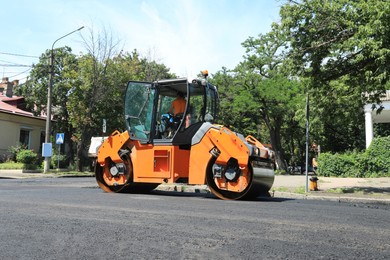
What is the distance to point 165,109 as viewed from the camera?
11.0 meters

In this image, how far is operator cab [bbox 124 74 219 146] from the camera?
410 inches

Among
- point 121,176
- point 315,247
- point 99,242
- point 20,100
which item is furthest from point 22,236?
point 20,100

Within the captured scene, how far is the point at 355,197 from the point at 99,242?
8.98m

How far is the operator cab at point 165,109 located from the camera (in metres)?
10.4

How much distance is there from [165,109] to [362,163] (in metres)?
17.3

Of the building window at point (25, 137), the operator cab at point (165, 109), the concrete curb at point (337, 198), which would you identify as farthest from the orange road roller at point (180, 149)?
the building window at point (25, 137)

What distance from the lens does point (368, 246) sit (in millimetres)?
4422

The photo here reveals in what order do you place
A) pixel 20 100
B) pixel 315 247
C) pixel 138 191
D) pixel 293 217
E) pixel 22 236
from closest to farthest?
pixel 315 247 → pixel 22 236 → pixel 293 217 → pixel 138 191 → pixel 20 100

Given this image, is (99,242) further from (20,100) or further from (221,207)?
(20,100)

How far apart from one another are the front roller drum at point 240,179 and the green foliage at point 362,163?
1607 centimetres

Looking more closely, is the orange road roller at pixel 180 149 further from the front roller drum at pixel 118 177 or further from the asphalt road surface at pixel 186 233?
the asphalt road surface at pixel 186 233

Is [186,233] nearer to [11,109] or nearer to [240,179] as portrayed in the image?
[240,179]

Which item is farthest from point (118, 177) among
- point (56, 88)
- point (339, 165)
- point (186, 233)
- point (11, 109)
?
point (11, 109)

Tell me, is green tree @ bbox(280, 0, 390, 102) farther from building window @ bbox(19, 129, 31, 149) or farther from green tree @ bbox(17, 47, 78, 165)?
building window @ bbox(19, 129, 31, 149)
